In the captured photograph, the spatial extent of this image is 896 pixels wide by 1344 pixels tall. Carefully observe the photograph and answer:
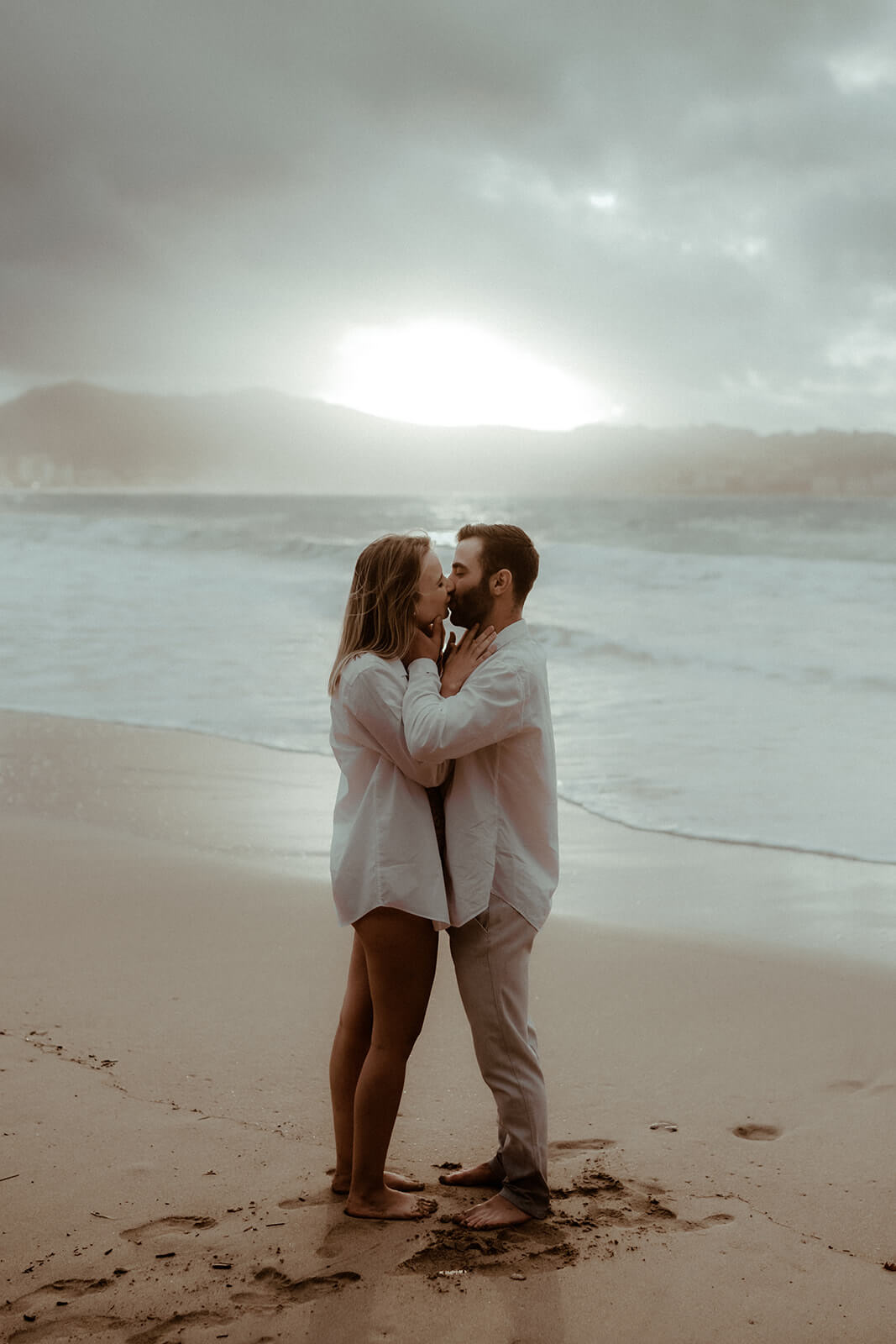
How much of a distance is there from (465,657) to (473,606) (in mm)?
154

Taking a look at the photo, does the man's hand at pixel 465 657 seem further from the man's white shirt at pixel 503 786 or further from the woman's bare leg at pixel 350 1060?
the woman's bare leg at pixel 350 1060

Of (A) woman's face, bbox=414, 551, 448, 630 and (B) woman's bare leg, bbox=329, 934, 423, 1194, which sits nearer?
(A) woman's face, bbox=414, 551, 448, 630

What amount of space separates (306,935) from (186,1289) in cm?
254

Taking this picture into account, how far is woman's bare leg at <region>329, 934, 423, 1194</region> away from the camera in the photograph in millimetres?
3104

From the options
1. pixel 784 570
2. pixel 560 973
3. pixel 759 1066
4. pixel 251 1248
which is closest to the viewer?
pixel 251 1248

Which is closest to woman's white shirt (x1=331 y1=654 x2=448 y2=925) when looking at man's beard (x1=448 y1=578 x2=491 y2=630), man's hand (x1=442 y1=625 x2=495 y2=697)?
man's hand (x1=442 y1=625 x2=495 y2=697)

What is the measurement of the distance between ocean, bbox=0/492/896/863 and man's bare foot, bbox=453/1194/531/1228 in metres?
4.17

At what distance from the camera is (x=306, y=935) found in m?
5.14

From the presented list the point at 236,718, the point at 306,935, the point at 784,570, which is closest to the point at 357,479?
the point at 784,570

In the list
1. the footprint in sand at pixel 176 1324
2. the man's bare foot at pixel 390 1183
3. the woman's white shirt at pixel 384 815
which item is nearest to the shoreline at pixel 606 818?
the man's bare foot at pixel 390 1183

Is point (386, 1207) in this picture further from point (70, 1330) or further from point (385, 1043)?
point (70, 1330)

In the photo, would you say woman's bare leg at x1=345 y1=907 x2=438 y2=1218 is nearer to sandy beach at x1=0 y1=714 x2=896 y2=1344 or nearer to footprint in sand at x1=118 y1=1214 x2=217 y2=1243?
sandy beach at x1=0 y1=714 x2=896 y2=1344

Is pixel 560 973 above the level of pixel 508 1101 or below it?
below

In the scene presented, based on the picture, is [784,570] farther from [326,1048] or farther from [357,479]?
[357,479]
